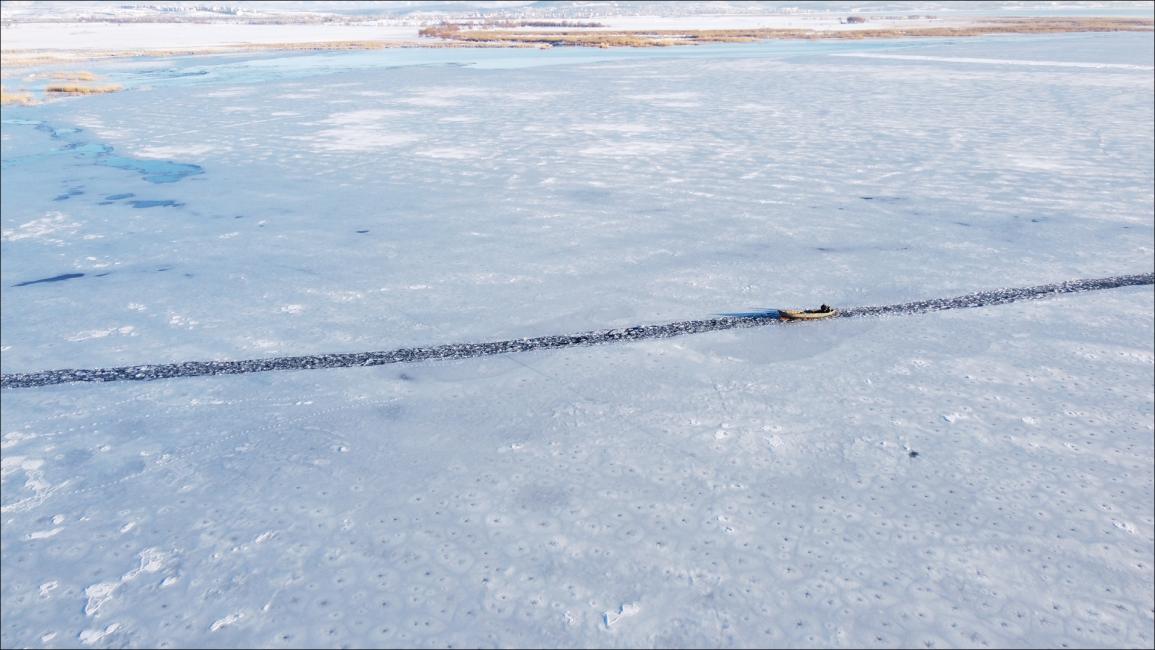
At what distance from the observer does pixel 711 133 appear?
12.5 metres

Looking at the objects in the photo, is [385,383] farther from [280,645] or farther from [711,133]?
[711,133]

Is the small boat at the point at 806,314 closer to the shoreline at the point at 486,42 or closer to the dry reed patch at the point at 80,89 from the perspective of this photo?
the dry reed patch at the point at 80,89

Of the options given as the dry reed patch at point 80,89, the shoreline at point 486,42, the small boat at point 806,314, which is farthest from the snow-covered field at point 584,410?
the shoreline at point 486,42

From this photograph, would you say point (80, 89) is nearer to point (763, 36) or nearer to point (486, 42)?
point (486, 42)

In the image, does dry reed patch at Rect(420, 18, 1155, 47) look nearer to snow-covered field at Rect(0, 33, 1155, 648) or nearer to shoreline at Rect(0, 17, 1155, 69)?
shoreline at Rect(0, 17, 1155, 69)

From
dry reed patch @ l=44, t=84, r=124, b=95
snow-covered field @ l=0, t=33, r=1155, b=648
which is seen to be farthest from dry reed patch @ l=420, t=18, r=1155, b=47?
snow-covered field @ l=0, t=33, r=1155, b=648

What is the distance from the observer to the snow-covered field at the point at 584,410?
3209 mm

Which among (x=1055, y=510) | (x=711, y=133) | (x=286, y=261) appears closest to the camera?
(x=1055, y=510)

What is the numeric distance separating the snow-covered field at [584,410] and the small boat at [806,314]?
0.16m

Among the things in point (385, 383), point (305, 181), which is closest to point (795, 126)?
point (305, 181)

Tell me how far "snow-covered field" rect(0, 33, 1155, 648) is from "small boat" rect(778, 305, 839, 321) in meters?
0.16

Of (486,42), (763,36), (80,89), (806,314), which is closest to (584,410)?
(806,314)

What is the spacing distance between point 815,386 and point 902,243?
10.4ft

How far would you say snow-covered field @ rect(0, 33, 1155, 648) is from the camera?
321cm
